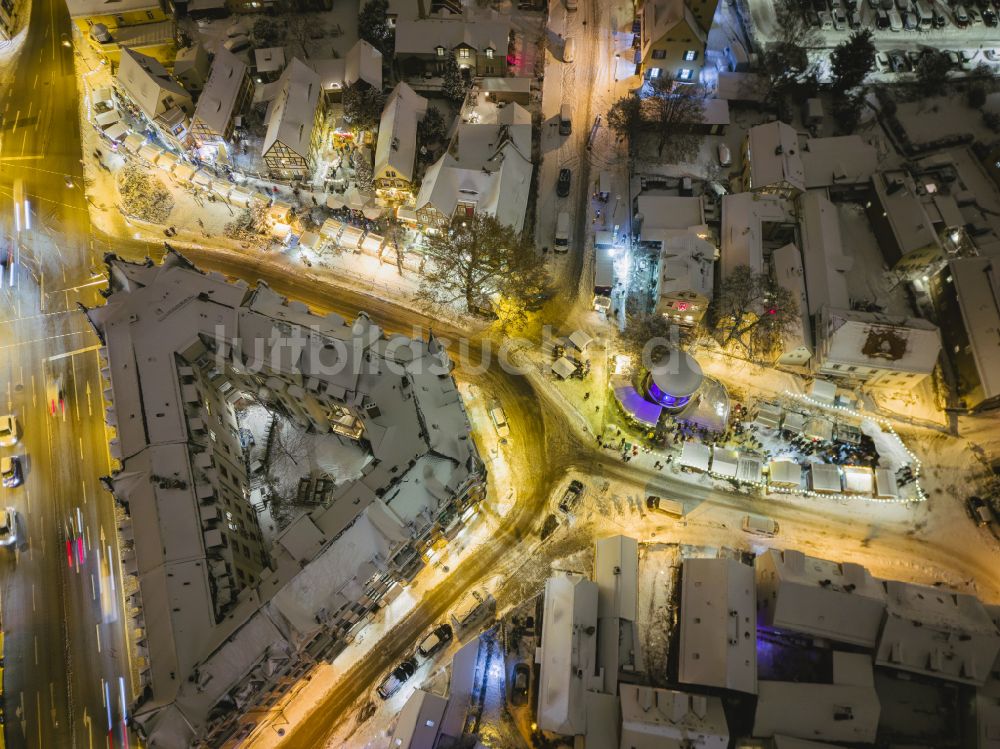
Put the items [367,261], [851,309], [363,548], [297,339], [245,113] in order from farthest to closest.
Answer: [245,113] → [367,261] → [851,309] → [297,339] → [363,548]

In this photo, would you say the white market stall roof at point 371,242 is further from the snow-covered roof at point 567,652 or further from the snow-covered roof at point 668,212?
the snow-covered roof at point 567,652

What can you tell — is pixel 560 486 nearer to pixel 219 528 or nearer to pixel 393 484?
pixel 393 484

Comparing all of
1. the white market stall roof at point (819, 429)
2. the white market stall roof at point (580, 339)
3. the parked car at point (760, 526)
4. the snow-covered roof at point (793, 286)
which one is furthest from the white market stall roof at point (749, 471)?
the white market stall roof at point (580, 339)

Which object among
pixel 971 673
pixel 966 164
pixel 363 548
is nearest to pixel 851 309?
pixel 966 164

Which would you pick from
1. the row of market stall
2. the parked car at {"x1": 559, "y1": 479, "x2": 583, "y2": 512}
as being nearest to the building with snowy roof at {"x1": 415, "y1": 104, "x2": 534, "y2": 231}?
the parked car at {"x1": 559, "y1": 479, "x2": 583, "y2": 512}

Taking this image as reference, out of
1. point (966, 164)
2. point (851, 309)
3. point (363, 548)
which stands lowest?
point (363, 548)

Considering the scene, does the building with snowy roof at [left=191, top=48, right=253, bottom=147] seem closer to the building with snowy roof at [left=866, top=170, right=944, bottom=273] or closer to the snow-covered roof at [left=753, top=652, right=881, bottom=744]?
the building with snowy roof at [left=866, top=170, right=944, bottom=273]

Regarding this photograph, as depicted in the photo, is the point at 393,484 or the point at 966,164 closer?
the point at 393,484
